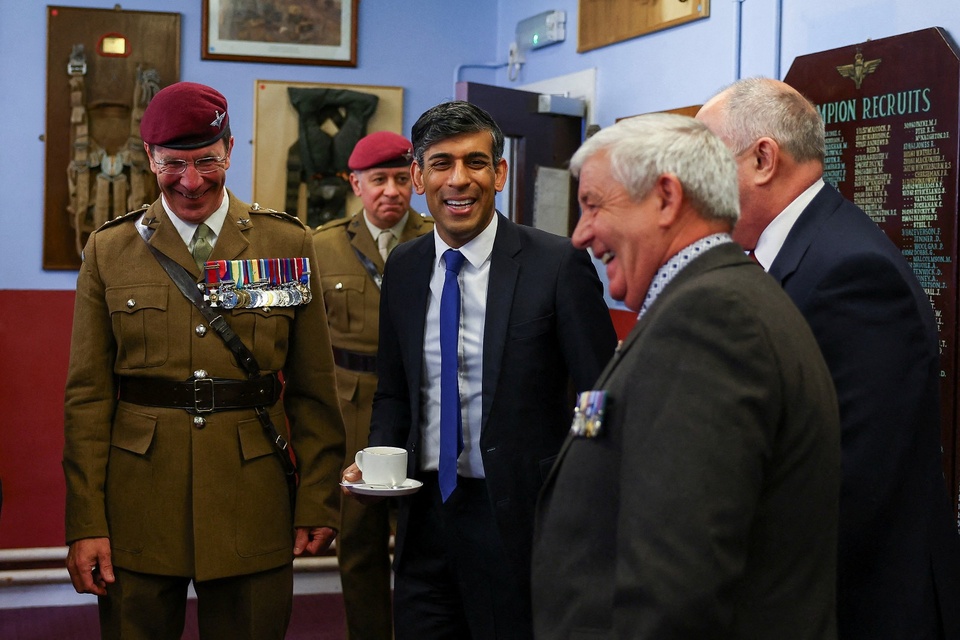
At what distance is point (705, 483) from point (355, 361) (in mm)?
2584

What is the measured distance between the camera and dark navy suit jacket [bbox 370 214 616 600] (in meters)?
2.13

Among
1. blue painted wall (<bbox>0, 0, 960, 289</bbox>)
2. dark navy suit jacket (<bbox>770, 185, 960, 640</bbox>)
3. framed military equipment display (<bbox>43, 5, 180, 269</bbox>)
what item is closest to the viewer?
dark navy suit jacket (<bbox>770, 185, 960, 640</bbox>)

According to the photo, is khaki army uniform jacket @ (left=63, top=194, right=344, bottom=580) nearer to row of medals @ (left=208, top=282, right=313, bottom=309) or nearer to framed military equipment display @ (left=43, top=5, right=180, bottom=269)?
row of medals @ (left=208, top=282, right=313, bottom=309)

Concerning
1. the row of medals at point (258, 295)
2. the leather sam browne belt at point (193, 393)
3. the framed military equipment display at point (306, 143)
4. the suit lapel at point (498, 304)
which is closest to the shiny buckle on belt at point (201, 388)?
the leather sam browne belt at point (193, 393)

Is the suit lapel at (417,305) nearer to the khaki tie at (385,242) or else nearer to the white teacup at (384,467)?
the white teacup at (384,467)

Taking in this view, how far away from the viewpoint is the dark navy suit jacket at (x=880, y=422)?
165 cm

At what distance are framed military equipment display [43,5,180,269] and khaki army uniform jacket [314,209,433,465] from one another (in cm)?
142

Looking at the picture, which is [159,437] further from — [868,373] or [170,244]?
[868,373]

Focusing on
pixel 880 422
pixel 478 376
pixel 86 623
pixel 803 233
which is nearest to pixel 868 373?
pixel 880 422

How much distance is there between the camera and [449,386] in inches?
86.7

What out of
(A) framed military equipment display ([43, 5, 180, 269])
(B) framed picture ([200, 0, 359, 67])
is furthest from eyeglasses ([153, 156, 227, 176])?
(B) framed picture ([200, 0, 359, 67])

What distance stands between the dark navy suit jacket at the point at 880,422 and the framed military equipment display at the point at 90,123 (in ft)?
12.1

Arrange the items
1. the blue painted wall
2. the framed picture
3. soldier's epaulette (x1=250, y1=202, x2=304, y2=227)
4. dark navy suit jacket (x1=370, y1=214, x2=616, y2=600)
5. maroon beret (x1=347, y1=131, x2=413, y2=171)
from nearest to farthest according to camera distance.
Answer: dark navy suit jacket (x1=370, y1=214, x2=616, y2=600)
soldier's epaulette (x1=250, y1=202, x2=304, y2=227)
the blue painted wall
maroon beret (x1=347, y1=131, x2=413, y2=171)
the framed picture

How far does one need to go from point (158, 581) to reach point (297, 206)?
3009mm
